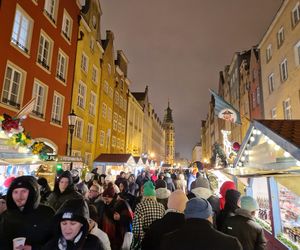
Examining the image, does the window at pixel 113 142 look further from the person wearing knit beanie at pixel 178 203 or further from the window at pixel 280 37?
the person wearing knit beanie at pixel 178 203

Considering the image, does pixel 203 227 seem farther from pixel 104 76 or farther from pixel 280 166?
pixel 104 76

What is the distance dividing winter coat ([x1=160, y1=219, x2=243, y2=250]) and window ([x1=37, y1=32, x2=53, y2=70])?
15.5 meters

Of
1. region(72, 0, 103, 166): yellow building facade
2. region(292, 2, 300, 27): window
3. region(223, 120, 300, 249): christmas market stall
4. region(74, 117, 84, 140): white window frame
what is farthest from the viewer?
region(74, 117, 84, 140): white window frame

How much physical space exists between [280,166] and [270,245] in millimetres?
2547

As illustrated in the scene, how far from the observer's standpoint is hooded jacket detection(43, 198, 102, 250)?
2688mm

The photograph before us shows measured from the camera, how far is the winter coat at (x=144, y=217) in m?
4.57

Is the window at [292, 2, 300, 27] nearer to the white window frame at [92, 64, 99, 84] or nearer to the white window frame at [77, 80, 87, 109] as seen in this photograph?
the white window frame at [77, 80, 87, 109]

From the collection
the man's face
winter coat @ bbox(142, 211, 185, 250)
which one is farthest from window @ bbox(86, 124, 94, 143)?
the man's face

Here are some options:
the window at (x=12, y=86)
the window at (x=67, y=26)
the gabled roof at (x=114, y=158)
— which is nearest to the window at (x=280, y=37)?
the gabled roof at (x=114, y=158)

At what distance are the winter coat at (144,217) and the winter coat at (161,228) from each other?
0.63 meters

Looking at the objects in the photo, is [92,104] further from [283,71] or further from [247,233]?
[247,233]

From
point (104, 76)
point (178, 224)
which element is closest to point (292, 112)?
point (178, 224)

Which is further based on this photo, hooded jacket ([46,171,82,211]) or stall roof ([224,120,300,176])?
hooded jacket ([46,171,82,211])

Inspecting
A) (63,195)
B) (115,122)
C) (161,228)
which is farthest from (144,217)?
(115,122)
